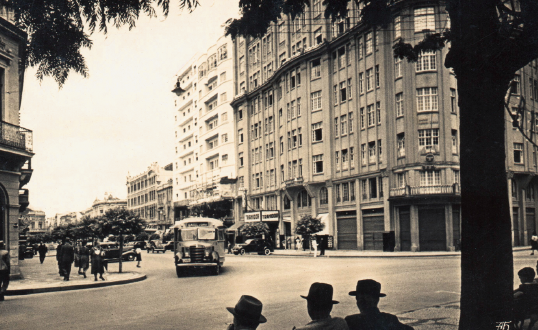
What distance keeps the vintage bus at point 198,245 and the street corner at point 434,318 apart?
1359 centimetres

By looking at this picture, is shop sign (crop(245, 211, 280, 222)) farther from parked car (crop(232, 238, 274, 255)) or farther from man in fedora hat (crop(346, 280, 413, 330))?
man in fedora hat (crop(346, 280, 413, 330))

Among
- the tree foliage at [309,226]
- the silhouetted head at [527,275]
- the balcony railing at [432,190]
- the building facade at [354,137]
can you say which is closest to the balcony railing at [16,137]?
the building facade at [354,137]

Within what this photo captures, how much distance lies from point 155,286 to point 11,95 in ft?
33.5

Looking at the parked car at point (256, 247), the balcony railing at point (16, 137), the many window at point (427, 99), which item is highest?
the many window at point (427, 99)

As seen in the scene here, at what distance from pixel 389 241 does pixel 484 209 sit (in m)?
37.0

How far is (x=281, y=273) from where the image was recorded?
69.9ft

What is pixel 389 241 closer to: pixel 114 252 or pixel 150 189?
pixel 114 252

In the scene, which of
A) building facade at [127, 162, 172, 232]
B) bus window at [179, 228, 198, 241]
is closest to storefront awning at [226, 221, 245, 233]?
building facade at [127, 162, 172, 232]

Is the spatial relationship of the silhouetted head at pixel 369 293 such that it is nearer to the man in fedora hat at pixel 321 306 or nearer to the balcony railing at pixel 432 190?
the man in fedora hat at pixel 321 306

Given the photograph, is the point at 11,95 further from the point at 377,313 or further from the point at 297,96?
the point at 297,96

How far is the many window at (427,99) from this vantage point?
129 feet

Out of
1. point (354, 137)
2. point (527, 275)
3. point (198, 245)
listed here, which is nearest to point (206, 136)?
point (354, 137)

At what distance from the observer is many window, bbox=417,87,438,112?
3925 cm

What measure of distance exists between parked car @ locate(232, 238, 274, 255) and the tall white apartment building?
23369 millimetres
